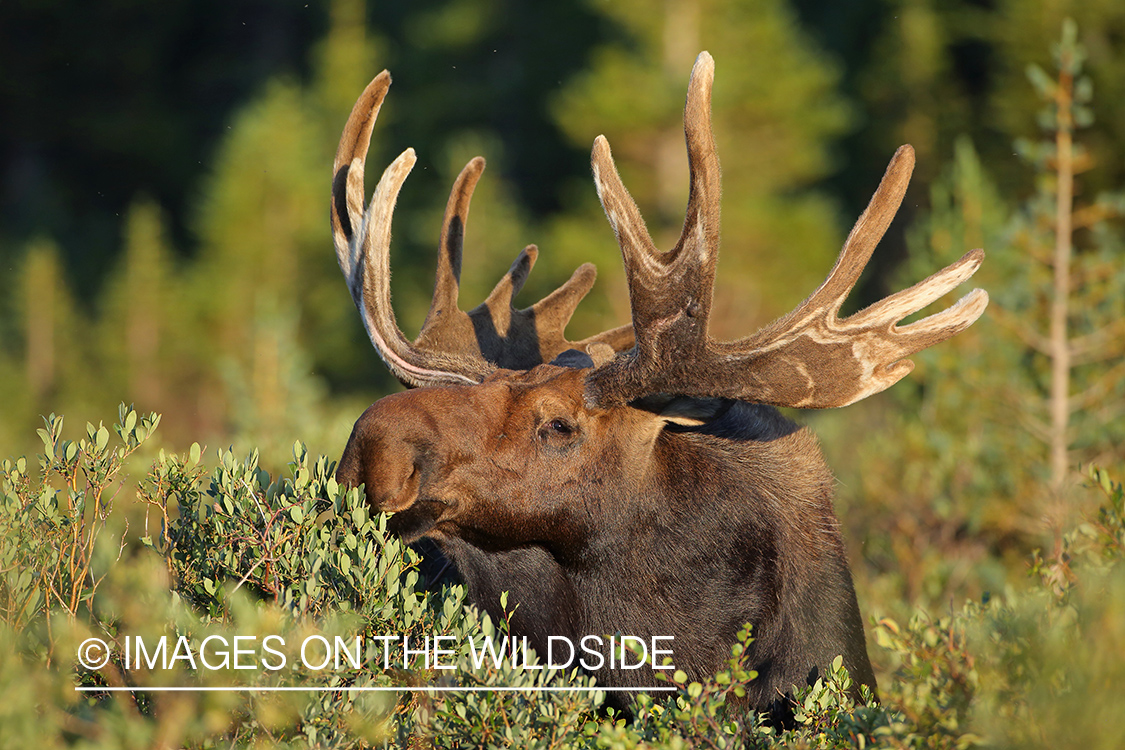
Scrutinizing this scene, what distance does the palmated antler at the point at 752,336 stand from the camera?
10.4 feet

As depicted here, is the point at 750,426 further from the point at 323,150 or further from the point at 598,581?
the point at 323,150

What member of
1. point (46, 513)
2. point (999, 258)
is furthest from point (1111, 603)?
point (999, 258)

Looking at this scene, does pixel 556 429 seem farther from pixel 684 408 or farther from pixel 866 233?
pixel 866 233

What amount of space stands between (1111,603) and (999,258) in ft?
22.6

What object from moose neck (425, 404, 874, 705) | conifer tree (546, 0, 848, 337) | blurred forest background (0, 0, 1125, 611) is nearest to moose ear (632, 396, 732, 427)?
moose neck (425, 404, 874, 705)

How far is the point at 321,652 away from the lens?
2.76 meters

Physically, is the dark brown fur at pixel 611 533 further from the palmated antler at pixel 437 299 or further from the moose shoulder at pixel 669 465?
the palmated antler at pixel 437 299

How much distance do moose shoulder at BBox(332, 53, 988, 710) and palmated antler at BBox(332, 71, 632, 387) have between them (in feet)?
1.52

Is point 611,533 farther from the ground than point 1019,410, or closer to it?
closer to it

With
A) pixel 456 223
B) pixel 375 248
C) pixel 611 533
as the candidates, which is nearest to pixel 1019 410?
pixel 456 223

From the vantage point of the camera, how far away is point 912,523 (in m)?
7.29

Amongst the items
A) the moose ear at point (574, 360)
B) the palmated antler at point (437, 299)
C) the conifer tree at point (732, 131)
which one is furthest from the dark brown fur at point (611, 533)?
the conifer tree at point (732, 131)

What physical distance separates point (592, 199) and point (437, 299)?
1797 centimetres

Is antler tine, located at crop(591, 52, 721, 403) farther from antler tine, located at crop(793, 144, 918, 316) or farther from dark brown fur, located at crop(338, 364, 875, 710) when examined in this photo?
antler tine, located at crop(793, 144, 918, 316)
